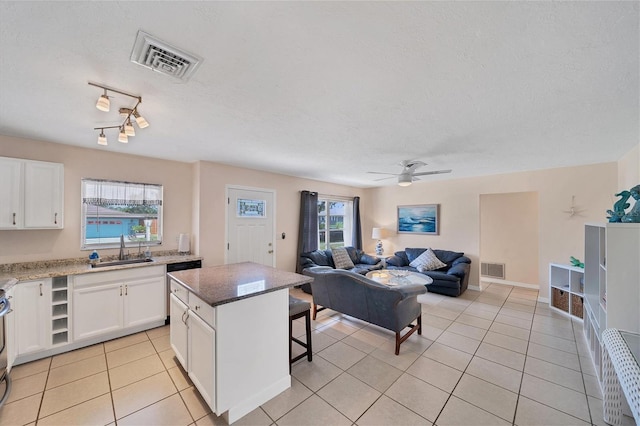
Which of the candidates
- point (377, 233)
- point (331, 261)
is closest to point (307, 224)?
point (331, 261)

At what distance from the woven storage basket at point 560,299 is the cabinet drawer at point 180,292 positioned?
5.41 metres

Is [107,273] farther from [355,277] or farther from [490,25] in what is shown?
[490,25]

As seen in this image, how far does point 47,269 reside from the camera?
2.91m

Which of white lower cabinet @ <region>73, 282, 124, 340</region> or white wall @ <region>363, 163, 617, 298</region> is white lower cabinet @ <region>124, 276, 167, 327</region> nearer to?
white lower cabinet @ <region>73, 282, 124, 340</region>

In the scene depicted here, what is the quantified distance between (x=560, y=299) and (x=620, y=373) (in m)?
3.63

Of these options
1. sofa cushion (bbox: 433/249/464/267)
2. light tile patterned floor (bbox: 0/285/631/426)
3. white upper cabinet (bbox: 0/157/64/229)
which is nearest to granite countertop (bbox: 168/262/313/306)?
light tile patterned floor (bbox: 0/285/631/426)

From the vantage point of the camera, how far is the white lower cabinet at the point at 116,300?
282cm

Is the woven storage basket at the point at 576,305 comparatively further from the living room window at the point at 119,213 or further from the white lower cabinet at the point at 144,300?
the living room window at the point at 119,213

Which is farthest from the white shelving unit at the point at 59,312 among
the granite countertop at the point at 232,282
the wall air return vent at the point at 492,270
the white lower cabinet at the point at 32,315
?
the wall air return vent at the point at 492,270

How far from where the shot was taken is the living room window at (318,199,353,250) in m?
6.22

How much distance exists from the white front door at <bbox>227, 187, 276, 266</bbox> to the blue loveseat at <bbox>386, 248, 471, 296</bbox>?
292cm

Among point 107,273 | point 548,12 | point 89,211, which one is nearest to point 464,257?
point 548,12

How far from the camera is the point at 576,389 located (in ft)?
7.11

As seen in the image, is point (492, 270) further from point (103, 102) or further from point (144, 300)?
point (103, 102)
